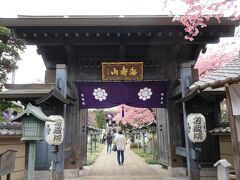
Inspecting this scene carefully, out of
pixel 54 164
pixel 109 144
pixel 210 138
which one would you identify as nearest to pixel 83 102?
pixel 54 164

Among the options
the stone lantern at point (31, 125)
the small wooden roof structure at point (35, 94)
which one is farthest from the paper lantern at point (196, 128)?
the stone lantern at point (31, 125)

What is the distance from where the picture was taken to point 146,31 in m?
10.0

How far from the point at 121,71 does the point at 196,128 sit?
12.2ft

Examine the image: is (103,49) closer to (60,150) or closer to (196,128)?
(60,150)

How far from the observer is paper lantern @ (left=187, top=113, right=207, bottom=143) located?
8805 millimetres

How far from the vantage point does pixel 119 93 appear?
447 inches

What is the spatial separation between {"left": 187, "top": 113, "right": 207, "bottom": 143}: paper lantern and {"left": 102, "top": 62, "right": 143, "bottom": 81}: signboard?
298cm

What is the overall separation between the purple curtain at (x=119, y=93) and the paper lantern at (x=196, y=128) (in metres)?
2.65

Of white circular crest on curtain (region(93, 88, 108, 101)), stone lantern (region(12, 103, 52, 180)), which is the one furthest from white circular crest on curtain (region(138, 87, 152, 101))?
stone lantern (region(12, 103, 52, 180))

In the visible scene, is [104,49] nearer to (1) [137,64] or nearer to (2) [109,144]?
(1) [137,64]

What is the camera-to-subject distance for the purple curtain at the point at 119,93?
11328mm

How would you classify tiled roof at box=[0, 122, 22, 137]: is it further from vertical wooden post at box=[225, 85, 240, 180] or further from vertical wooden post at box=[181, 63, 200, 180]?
vertical wooden post at box=[225, 85, 240, 180]

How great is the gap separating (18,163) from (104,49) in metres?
5.28

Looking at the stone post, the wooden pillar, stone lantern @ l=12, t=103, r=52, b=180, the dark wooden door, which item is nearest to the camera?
stone lantern @ l=12, t=103, r=52, b=180
